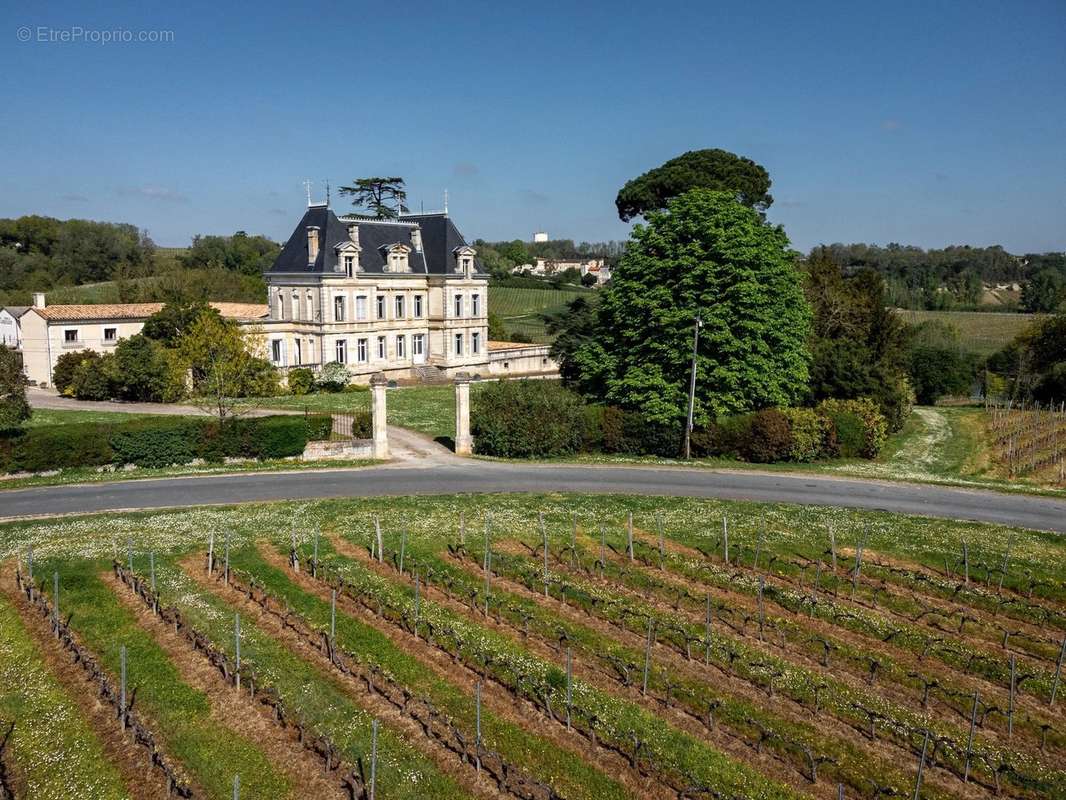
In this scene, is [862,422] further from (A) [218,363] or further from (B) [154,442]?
(B) [154,442]

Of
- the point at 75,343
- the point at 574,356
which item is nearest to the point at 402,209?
the point at 75,343

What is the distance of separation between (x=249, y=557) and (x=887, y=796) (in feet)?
54.8

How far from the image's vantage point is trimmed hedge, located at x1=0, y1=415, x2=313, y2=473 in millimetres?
32375

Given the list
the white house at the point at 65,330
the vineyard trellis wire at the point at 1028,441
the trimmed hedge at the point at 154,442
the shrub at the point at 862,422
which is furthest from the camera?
the white house at the point at 65,330

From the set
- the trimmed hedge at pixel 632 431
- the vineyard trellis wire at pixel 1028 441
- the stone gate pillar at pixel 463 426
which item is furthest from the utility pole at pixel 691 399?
the vineyard trellis wire at pixel 1028 441

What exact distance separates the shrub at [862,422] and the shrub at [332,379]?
106 ft

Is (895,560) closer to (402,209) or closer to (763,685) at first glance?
(763,685)

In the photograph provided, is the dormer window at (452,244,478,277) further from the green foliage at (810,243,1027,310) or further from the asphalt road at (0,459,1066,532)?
the green foliage at (810,243,1027,310)

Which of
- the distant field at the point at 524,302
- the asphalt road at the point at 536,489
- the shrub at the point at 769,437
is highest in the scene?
the distant field at the point at 524,302

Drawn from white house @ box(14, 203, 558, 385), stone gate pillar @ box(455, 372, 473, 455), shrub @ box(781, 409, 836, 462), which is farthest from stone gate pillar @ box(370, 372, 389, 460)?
white house @ box(14, 203, 558, 385)

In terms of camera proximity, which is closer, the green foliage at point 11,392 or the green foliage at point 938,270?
the green foliage at point 11,392

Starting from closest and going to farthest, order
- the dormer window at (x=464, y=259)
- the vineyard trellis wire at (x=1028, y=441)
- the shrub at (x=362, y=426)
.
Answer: the shrub at (x=362, y=426), the vineyard trellis wire at (x=1028, y=441), the dormer window at (x=464, y=259)

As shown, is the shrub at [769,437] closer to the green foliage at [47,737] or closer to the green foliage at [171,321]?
the green foliage at [47,737]

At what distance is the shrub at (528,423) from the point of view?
37438 mm
